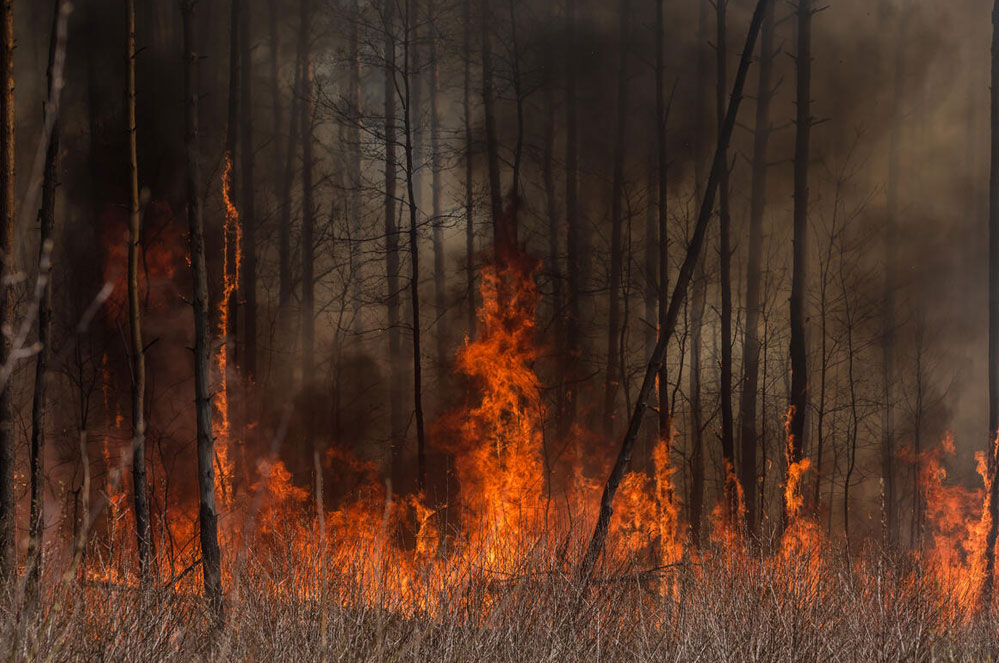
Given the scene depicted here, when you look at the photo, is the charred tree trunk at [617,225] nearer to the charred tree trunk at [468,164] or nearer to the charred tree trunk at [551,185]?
the charred tree trunk at [551,185]

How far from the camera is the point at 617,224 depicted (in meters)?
8.23

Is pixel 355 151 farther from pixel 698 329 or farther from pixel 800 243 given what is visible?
pixel 800 243

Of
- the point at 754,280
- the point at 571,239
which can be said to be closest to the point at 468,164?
the point at 571,239

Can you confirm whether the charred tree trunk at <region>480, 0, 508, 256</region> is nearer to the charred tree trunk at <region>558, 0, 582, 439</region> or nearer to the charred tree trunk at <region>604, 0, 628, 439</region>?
the charred tree trunk at <region>558, 0, 582, 439</region>

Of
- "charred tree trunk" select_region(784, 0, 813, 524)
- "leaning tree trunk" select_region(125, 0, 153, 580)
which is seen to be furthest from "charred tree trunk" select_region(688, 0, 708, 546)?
"leaning tree trunk" select_region(125, 0, 153, 580)

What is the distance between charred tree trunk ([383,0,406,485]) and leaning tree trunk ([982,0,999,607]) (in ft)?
17.8

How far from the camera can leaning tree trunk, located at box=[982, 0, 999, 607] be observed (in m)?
7.76

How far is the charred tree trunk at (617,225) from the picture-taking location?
26.8 feet

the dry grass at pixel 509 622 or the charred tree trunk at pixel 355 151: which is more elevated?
the charred tree trunk at pixel 355 151

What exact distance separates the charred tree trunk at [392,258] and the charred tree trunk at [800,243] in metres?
3.68

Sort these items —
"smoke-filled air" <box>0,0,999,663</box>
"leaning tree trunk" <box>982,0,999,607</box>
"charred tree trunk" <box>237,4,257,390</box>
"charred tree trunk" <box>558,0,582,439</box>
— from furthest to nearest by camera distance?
"charred tree trunk" <box>237,4,257,390</box> → "charred tree trunk" <box>558,0,582,439</box> → "smoke-filled air" <box>0,0,999,663</box> → "leaning tree trunk" <box>982,0,999,607</box>

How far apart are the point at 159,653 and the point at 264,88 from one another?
585 centimetres

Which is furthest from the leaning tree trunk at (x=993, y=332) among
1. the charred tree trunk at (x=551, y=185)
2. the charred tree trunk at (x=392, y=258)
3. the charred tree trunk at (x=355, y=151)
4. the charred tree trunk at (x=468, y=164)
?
the charred tree trunk at (x=355, y=151)

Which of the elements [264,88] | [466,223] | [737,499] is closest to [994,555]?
[737,499]
